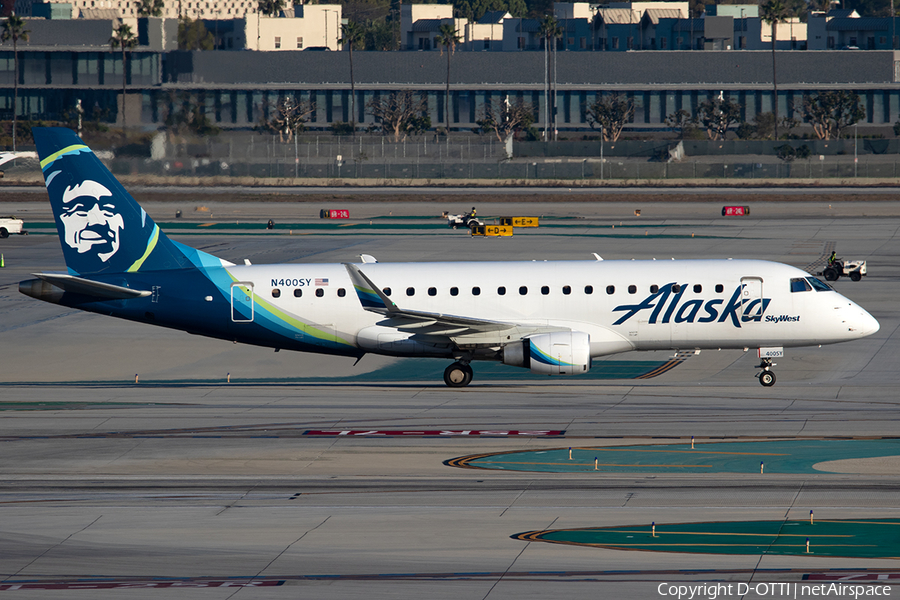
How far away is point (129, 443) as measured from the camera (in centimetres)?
2981

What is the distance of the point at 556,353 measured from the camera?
36.9m

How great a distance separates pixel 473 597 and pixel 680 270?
74.1ft

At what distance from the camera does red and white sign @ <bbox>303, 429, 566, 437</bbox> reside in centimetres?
3028

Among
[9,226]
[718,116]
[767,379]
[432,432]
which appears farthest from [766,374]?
[718,116]

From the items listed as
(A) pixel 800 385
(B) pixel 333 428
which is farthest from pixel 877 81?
(B) pixel 333 428

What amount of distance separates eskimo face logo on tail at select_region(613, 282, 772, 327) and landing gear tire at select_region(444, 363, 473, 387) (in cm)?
556

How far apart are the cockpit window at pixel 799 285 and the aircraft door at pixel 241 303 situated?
1861 cm

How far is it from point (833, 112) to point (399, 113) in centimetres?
6997

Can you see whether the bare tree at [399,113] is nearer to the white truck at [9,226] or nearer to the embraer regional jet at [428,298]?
the white truck at [9,226]

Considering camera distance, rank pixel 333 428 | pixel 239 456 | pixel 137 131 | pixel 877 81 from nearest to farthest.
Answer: pixel 239 456
pixel 333 428
pixel 137 131
pixel 877 81

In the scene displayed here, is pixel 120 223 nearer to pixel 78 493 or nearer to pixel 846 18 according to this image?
pixel 78 493

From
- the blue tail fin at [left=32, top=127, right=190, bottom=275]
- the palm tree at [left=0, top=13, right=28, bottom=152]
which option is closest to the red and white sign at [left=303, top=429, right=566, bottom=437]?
the blue tail fin at [left=32, top=127, right=190, bottom=275]

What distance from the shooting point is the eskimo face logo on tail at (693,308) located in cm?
3788

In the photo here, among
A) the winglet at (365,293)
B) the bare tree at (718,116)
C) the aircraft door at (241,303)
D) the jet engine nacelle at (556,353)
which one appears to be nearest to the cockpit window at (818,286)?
the jet engine nacelle at (556,353)
